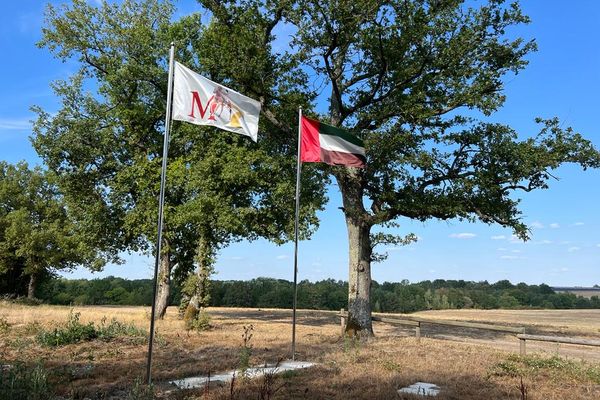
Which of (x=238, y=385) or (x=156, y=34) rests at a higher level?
(x=156, y=34)

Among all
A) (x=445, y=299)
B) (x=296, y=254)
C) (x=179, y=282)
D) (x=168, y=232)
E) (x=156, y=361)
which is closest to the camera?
(x=156, y=361)

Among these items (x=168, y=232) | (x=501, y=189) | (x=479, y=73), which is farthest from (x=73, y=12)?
(x=501, y=189)

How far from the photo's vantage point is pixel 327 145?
1394 centimetres

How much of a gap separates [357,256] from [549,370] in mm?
7228

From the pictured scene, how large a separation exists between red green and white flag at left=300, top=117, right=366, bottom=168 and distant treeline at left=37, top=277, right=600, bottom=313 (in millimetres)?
44214

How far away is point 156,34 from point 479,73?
630 inches

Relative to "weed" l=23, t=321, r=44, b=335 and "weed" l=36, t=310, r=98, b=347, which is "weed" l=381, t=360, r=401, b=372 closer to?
"weed" l=36, t=310, r=98, b=347

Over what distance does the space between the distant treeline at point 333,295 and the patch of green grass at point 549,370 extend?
44.9 metres

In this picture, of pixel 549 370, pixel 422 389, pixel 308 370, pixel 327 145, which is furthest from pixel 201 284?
pixel 422 389

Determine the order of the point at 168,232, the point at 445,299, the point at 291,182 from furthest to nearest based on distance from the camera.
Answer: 1. the point at 445,299
2. the point at 168,232
3. the point at 291,182

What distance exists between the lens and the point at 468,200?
53.3 ft

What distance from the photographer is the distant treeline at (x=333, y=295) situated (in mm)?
58844

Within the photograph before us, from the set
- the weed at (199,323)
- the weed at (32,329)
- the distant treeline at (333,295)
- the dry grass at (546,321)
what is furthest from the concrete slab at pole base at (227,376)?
the distant treeline at (333,295)

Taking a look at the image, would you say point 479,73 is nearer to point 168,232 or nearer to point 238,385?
point 238,385
